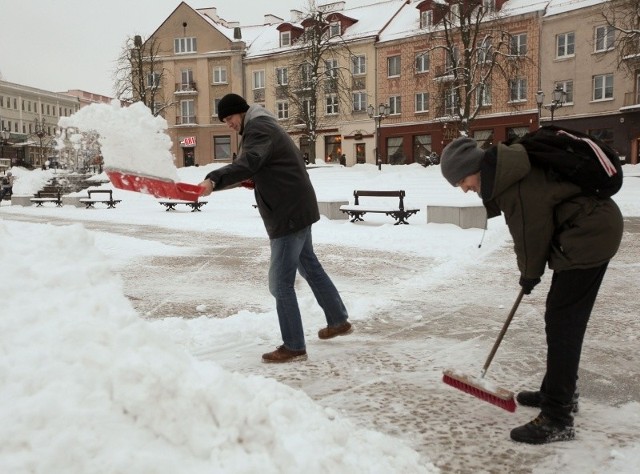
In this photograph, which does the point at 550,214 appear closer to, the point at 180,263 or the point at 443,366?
the point at 443,366

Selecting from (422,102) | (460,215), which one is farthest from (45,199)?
(422,102)

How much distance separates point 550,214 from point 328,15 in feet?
144

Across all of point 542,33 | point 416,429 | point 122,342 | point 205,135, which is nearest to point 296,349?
point 416,429

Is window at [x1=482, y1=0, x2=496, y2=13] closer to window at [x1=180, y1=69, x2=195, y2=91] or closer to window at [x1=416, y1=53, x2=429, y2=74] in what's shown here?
window at [x1=416, y1=53, x2=429, y2=74]

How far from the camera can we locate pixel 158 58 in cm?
5041

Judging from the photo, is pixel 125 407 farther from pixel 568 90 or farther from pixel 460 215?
pixel 568 90

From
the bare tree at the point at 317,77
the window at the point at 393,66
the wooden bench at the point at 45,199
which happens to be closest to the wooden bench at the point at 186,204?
the wooden bench at the point at 45,199

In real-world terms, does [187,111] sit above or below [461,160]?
above

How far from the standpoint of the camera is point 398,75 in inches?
1634

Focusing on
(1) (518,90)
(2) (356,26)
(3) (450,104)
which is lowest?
(3) (450,104)

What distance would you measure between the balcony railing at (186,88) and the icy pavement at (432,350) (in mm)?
43640

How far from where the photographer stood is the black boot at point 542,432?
9.75 ft

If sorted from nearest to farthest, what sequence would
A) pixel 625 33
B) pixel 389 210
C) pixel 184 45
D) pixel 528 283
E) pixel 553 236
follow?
pixel 553 236 → pixel 528 283 → pixel 389 210 → pixel 625 33 → pixel 184 45

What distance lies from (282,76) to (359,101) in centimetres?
678
